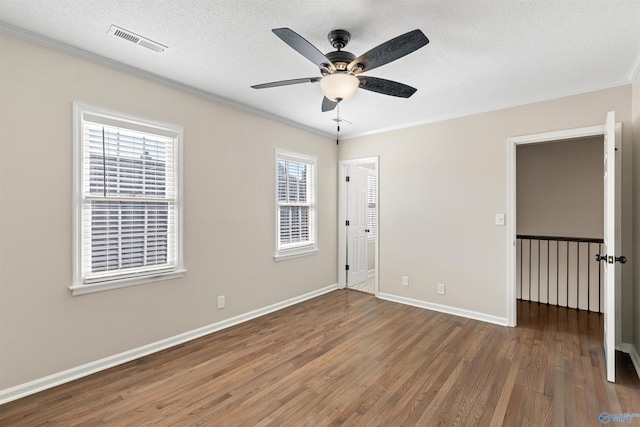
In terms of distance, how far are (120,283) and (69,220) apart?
0.67 meters

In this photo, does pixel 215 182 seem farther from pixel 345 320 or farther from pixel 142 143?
pixel 345 320

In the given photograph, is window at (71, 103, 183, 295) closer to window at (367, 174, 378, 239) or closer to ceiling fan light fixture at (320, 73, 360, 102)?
ceiling fan light fixture at (320, 73, 360, 102)

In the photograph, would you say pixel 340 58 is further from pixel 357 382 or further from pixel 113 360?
pixel 113 360

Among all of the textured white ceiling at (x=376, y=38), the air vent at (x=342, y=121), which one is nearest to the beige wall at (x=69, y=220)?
the textured white ceiling at (x=376, y=38)

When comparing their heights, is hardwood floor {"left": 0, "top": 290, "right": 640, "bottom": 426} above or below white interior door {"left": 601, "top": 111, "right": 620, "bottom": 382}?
below

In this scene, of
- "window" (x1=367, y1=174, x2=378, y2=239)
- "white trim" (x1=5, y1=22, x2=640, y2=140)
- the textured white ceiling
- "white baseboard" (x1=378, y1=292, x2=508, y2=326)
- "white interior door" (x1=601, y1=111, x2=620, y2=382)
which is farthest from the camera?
"window" (x1=367, y1=174, x2=378, y2=239)

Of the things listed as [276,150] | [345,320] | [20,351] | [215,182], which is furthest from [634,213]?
[20,351]

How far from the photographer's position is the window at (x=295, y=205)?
170 inches

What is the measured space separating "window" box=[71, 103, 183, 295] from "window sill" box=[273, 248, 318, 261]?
1.37m

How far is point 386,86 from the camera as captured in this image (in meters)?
2.34

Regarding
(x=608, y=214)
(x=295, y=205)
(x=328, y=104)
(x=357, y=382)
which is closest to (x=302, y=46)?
(x=328, y=104)

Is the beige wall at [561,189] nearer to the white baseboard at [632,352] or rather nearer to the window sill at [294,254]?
the white baseboard at [632,352]

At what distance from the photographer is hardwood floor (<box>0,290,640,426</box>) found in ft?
6.70

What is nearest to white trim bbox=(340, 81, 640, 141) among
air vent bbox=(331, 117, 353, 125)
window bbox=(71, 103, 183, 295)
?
air vent bbox=(331, 117, 353, 125)
